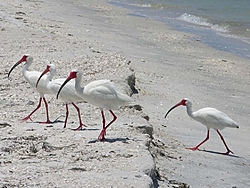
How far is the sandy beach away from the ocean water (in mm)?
3502

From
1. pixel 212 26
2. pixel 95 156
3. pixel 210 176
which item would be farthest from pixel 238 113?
pixel 212 26

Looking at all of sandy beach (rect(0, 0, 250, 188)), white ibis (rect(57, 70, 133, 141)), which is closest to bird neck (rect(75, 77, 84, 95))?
white ibis (rect(57, 70, 133, 141))

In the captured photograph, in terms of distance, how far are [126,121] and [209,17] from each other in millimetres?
23113

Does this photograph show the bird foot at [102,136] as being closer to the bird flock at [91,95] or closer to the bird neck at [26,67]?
the bird flock at [91,95]

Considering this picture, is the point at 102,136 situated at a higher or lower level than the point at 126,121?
higher

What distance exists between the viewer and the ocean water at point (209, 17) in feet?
77.7

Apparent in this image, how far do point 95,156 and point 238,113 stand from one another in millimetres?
6455

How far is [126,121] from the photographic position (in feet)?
27.7

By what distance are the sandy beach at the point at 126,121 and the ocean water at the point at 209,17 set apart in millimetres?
3502

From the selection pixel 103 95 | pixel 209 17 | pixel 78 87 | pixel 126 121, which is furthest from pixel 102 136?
pixel 209 17

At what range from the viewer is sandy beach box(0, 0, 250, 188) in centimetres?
626

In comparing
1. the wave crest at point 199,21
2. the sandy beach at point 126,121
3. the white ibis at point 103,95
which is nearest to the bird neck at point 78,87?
the white ibis at point 103,95

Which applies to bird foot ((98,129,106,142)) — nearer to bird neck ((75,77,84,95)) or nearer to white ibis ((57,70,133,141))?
white ibis ((57,70,133,141))

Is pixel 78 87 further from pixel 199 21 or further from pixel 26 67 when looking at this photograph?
pixel 199 21
